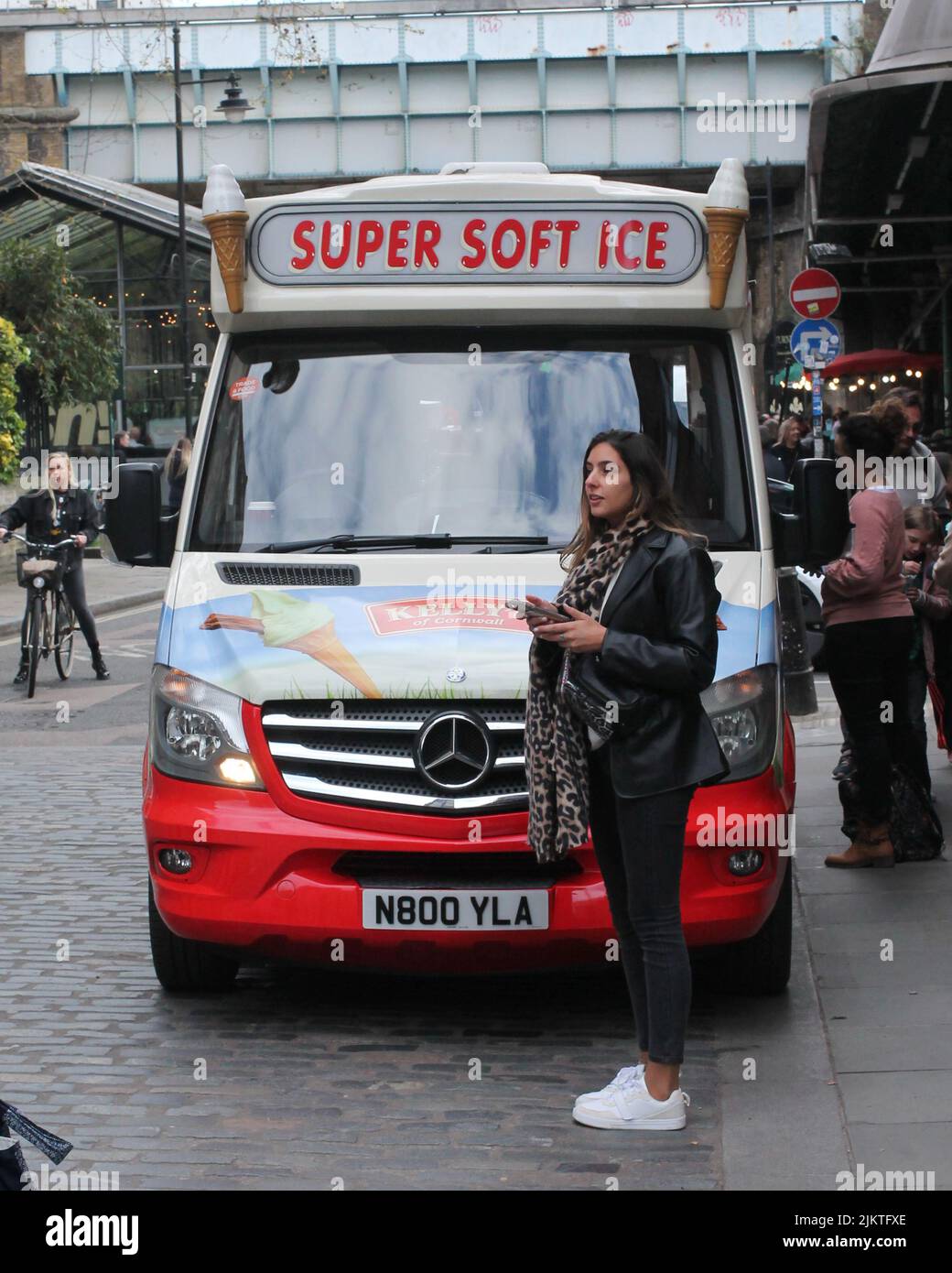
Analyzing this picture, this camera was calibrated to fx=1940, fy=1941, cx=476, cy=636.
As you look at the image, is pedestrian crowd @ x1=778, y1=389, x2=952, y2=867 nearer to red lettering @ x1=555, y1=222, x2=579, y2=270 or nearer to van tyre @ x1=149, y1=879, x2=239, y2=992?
red lettering @ x1=555, y1=222, x2=579, y2=270

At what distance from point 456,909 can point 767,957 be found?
3.88 feet

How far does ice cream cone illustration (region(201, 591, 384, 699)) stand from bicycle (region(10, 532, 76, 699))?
9.62m

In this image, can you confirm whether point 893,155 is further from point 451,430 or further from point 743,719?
point 743,719

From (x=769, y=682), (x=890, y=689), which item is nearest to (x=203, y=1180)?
(x=769, y=682)

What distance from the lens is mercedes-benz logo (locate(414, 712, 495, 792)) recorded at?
5.66m

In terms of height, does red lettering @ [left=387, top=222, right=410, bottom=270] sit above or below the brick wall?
below

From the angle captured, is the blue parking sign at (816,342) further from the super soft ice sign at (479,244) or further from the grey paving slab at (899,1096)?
the grey paving slab at (899,1096)

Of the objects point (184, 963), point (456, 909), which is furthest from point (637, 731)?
point (184, 963)

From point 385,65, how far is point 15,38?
12345mm

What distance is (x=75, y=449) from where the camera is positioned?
36.5 metres

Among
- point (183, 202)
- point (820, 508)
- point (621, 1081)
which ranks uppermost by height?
point (183, 202)

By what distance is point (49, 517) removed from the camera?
16156mm

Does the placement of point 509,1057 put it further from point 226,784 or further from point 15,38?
point 15,38

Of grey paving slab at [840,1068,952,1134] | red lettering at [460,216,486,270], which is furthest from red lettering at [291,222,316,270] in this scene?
grey paving slab at [840,1068,952,1134]
